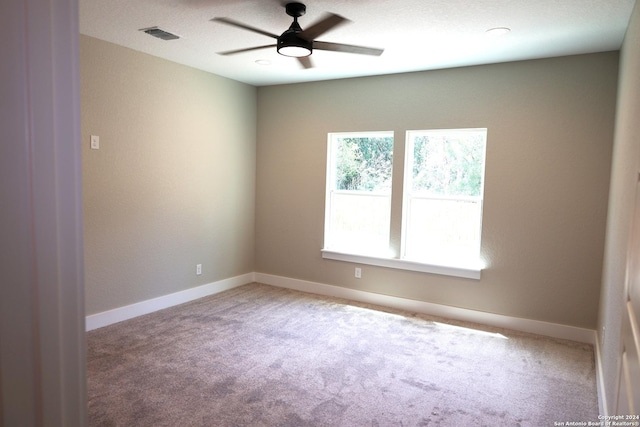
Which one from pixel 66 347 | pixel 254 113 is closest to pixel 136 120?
pixel 254 113

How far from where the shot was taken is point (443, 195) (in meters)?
4.48

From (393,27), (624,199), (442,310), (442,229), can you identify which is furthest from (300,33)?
(442,310)

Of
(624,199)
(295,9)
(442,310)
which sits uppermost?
(295,9)

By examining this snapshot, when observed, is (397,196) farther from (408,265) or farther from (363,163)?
(408,265)

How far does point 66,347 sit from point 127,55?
13.4ft

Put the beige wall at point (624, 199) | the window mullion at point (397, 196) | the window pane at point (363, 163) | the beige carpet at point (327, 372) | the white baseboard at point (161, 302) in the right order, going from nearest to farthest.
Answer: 1. the beige wall at point (624, 199)
2. the beige carpet at point (327, 372)
3. the white baseboard at point (161, 302)
4. the window mullion at point (397, 196)
5. the window pane at point (363, 163)

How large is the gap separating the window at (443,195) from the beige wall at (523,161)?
0.48 feet

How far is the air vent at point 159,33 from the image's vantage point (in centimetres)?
337

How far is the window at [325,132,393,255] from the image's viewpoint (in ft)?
15.8

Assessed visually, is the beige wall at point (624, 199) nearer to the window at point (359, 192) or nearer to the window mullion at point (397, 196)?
the window mullion at point (397, 196)

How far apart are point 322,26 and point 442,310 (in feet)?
10.1

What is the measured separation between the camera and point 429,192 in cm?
456

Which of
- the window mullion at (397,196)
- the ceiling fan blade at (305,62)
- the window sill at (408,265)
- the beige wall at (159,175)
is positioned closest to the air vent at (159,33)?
the beige wall at (159,175)

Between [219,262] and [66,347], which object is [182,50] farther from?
[66,347]
